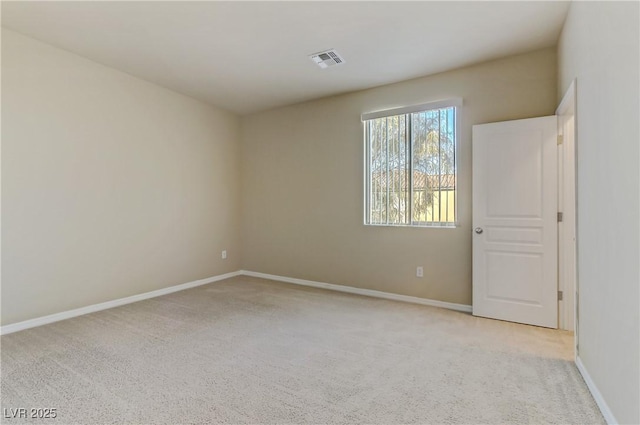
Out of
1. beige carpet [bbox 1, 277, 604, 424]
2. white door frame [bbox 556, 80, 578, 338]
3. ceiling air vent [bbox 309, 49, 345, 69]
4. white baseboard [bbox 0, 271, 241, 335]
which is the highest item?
ceiling air vent [bbox 309, 49, 345, 69]

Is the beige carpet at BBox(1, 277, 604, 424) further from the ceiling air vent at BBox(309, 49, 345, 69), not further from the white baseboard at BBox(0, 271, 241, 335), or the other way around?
the ceiling air vent at BBox(309, 49, 345, 69)

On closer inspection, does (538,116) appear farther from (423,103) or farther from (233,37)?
(233,37)

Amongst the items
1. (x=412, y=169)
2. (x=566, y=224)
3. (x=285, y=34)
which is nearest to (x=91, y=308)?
(x=285, y=34)

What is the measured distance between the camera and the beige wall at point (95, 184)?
3.11 metres

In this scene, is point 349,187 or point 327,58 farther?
point 349,187

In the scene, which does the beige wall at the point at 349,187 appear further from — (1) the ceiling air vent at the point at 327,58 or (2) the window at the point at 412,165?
(1) the ceiling air vent at the point at 327,58

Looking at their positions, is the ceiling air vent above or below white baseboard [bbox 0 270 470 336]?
above

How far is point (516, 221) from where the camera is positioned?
330cm

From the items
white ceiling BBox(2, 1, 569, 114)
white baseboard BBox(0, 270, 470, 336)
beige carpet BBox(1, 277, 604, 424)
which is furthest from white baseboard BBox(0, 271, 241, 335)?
white ceiling BBox(2, 1, 569, 114)

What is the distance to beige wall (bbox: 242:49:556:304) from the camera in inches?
139

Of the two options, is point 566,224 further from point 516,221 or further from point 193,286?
point 193,286

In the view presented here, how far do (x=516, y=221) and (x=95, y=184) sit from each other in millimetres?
4580

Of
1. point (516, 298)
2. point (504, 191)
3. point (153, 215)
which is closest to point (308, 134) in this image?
point (153, 215)

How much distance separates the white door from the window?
0.38 m
